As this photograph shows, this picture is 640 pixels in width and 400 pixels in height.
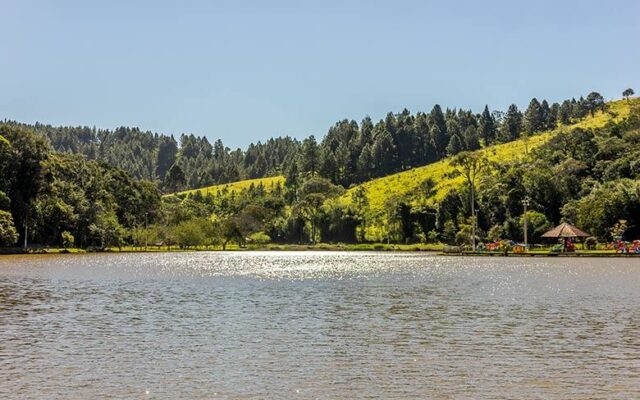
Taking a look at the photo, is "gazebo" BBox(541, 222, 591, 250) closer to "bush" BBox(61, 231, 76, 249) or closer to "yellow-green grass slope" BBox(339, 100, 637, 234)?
"yellow-green grass slope" BBox(339, 100, 637, 234)

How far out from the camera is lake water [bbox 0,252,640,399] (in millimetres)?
15195

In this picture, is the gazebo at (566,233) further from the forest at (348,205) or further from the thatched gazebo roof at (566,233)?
the forest at (348,205)

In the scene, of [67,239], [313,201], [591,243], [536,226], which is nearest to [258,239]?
[313,201]

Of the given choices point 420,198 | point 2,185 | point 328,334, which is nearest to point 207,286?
point 328,334

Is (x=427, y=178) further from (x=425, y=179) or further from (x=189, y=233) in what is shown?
(x=189, y=233)

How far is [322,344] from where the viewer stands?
20.9 metres

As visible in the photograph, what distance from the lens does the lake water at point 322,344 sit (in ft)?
→ 49.9

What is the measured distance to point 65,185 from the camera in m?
132

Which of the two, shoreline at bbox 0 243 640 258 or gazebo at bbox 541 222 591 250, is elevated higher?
gazebo at bbox 541 222 591 250

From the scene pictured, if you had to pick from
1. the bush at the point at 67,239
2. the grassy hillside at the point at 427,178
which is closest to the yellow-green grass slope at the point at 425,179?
the grassy hillside at the point at 427,178

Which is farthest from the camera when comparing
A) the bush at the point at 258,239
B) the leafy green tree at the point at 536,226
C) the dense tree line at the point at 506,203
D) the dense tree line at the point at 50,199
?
the bush at the point at 258,239

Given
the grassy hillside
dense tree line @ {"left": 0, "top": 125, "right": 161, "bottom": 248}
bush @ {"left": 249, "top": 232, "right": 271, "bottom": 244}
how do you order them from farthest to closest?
bush @ {"left": 249, "top": 232, "right": 271, "bottom": 244} < the grassy hillside < dense tree line @ {"left": 0, "top": 125, "right": 161, "bottom": 248}

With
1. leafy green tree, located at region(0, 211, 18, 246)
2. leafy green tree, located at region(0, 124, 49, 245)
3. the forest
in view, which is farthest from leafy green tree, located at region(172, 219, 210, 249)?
leafy green tree, located at region(0, 211, 18, 246)

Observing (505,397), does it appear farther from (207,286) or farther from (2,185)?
(2,185)
